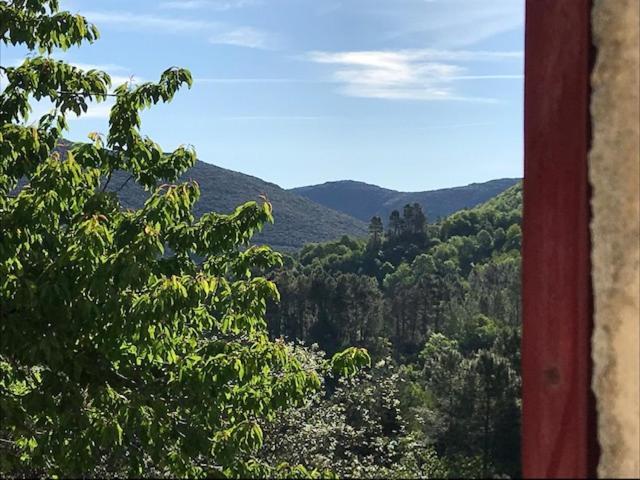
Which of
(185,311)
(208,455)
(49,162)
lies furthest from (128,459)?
(49,162)

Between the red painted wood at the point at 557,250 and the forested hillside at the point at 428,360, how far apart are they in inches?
5.7

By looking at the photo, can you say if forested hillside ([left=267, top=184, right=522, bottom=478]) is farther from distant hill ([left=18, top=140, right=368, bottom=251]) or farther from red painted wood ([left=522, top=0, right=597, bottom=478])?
distant hill ([left=18, top=140, right=368, bottom=251])

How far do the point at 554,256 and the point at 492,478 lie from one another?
427 millimetres

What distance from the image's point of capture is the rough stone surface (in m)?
1.22

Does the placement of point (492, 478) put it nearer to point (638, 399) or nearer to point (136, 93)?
point (638, 399)

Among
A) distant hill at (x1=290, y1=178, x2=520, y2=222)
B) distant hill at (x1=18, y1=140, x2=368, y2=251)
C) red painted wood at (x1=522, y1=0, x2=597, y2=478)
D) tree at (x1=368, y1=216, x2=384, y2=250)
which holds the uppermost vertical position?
distant hill at (x1=290, y1=178, x2=520, y2=222)

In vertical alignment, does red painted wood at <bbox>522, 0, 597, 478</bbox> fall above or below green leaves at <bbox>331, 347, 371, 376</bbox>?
above

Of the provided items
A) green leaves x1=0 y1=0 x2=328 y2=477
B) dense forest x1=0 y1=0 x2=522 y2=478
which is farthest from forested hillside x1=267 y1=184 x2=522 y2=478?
green leaves x1=0 y1=0 x2=328 y2=477

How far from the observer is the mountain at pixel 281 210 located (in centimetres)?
9594

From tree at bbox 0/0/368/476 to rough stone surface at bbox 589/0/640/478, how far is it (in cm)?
263

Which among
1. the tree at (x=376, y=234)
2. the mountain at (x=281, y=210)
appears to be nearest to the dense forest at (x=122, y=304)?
the tree at (x=376, y=234)

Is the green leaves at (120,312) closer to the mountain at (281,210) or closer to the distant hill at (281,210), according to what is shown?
the distant hill at (281,210)

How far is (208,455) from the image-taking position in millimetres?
5254

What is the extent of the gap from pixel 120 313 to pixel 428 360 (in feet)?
9.85
